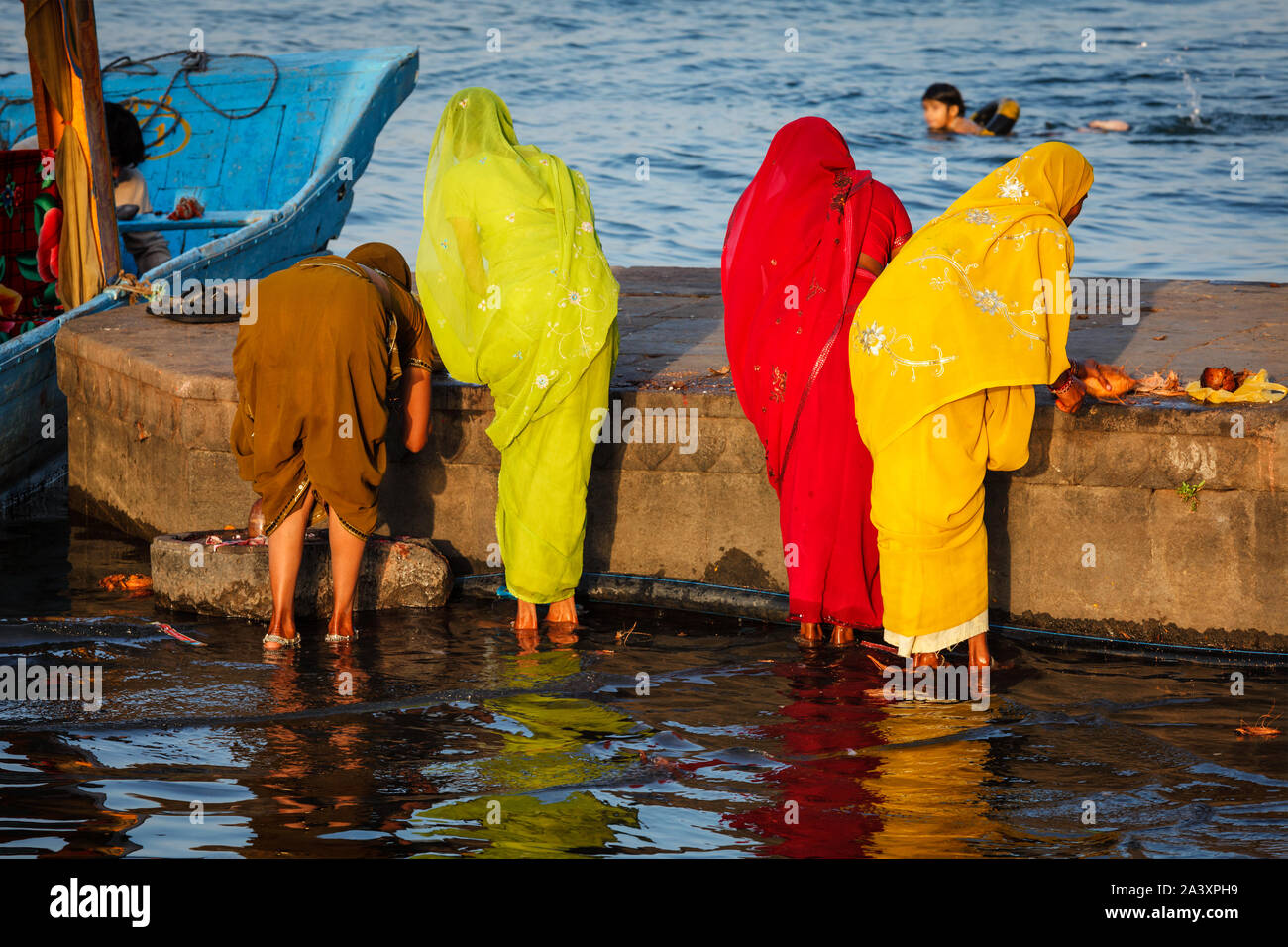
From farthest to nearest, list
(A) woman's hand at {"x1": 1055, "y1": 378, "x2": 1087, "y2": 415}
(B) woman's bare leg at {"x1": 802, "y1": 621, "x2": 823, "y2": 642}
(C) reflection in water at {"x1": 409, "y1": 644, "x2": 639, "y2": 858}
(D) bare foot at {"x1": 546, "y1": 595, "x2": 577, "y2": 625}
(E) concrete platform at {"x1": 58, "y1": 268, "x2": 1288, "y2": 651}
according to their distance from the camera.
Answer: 1. (D) bare foot at {"x1": 546, "y1": 595, "x2": 577, "y2": 625}
2. (B) woman's bare leg at {"x1": 802, "y1": 621, "x2": 823, "y2": 642}
3. (E) concrete platform at {"x1": 58, "y1": 268, "x2": 1288, "y2": 651}
4. (A) woman's hand at {"x1": 1055, "y1": 378, "x2": 1087, "y2": 415}
5. (C) reflection in water at {"x1": 409, "y1": 644, "x2": 639, "y2": 858}

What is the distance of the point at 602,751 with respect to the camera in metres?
4.16

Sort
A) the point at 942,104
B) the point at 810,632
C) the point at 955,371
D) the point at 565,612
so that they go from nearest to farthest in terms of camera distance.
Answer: the point at 955,371 → the point at 810,632 → the point at 565,612 → the point at 942,104

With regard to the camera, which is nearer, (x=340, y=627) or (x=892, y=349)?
(x=892, y=349)

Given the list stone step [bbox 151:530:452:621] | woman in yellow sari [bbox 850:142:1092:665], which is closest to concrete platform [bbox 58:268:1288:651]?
stone step [bbox 151:530:452:621]

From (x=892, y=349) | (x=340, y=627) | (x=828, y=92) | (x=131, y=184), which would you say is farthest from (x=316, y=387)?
(x=828, y=92)

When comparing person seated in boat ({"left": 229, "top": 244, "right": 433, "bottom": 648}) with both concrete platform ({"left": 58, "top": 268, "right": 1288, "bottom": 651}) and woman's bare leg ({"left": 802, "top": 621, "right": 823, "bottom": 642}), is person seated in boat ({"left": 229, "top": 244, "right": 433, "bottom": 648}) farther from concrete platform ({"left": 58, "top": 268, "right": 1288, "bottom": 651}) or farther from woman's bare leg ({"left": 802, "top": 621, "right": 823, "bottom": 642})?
woman's bare leg ({"left": 802, "top": 621, "right": 823, "bottom": 642})

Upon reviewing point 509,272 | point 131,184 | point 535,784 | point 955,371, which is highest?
point 131,184

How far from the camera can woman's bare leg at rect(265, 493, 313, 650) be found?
5059 millimetres

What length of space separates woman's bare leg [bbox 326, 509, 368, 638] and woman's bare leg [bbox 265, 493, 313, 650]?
10 centimetres

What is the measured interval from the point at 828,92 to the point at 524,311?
22952 millimetres

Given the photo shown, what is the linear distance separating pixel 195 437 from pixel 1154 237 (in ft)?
46.1

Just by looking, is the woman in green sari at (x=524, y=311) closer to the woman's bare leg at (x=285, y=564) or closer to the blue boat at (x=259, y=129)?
the woman's bare leg at (x=285, y=564)

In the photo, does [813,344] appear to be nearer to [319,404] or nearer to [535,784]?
[319,404]
